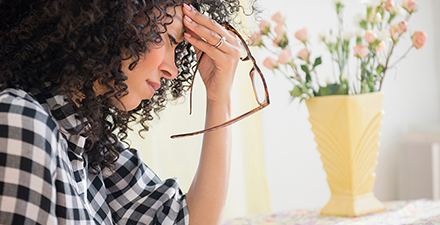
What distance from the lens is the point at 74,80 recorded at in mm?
519

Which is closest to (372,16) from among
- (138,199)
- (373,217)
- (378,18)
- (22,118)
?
(378,18)

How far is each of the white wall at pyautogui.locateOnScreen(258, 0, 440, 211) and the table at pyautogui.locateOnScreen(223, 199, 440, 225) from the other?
846mm

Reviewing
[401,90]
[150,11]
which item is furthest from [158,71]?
[401,90]

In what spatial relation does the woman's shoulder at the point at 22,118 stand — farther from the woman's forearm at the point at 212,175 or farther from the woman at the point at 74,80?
the woman's forearm at the point at 212,175

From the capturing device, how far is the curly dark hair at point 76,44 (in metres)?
0.51

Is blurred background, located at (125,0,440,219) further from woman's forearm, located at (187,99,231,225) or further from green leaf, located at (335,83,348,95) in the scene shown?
woman's forearm, located at (187,99,231,225)

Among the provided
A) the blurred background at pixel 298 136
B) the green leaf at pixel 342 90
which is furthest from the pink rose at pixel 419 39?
the blurred background at pixel 298 136

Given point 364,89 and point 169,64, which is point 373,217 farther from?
point 169,64

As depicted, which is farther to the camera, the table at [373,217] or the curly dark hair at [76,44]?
the table at [373,217]

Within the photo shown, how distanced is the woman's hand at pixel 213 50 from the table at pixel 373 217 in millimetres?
361

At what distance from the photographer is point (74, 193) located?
51 cm

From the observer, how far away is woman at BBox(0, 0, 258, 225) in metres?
0.45

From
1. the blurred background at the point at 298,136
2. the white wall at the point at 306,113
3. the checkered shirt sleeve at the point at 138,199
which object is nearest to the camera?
the checkered shirt sleeve at the point at 138,199

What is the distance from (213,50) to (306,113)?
1.31m
